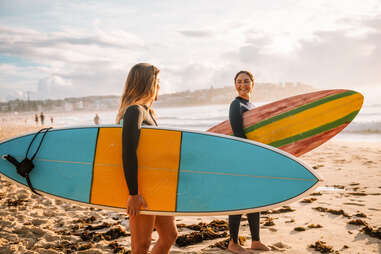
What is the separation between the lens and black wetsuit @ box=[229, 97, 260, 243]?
231 cm

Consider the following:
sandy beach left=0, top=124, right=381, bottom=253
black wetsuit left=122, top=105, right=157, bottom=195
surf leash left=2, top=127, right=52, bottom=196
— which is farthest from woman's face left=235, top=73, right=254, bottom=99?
surf leash left=2, top=127, right=52, bottom=196

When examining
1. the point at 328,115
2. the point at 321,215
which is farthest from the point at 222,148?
the point at 321,215

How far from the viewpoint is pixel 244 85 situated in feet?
7.84

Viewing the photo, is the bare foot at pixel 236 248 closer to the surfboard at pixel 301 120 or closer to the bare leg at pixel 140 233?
the surfboard at pixel 301 120

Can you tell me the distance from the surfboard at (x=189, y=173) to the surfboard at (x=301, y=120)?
607 millimetres

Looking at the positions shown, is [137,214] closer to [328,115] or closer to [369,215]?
[328,115]

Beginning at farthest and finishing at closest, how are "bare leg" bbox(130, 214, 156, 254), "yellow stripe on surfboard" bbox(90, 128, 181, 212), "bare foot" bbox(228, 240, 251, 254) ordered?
"bare foot" bbox(228, 240, 251, 254) < "yellow stripe on surfboard" bbox(90, 128, 181, 212) < "bare leg" bbox(130, 214, 156, 254)

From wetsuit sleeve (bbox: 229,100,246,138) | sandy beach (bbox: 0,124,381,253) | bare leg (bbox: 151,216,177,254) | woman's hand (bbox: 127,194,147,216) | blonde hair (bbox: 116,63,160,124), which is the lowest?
sandy beach (bbox: 0,124,381,253)

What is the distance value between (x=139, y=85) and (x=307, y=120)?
1.89 meters

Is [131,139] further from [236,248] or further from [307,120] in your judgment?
[307,120]

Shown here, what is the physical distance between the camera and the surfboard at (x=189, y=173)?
1851 millimetres

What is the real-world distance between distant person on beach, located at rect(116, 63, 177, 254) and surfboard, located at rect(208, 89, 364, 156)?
115 centimetres

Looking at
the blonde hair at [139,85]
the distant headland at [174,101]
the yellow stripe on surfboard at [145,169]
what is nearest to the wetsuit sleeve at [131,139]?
the blonde hair at [139,85]

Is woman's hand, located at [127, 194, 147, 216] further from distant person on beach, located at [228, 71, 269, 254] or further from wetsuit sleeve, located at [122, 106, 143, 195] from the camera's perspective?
distant person on beach, located at [228, 71, 269, 254]
